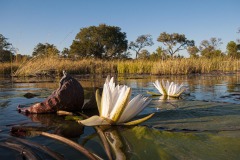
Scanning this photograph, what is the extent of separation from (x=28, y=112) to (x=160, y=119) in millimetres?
1254

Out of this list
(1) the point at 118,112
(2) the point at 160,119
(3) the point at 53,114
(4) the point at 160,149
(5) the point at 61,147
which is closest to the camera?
(4) the point at 160,149

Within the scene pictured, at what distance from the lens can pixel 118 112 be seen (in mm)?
1532

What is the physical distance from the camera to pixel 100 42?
44.8 meters

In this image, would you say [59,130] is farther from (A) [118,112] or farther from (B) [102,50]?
(B) [102,50]

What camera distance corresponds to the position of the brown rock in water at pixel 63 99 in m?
2.12

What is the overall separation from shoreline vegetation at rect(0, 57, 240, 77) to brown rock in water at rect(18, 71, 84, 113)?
12.0 m

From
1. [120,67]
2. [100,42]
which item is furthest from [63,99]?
[100,42]

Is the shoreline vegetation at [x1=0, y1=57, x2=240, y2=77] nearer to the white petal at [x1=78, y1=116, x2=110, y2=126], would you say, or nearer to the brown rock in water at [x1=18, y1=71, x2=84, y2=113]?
the brown rock in water at [x1=18, y1=71, x2=84, y2=113]

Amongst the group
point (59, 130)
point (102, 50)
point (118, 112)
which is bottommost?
point (59, 130)

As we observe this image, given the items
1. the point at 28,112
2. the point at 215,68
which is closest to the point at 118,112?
the point at 28,112

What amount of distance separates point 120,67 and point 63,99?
59.8 ft

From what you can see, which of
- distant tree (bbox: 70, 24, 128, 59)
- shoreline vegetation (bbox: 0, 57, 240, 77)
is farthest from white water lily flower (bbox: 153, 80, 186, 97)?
distant tree (bbox: 70, 24, 128, 59)

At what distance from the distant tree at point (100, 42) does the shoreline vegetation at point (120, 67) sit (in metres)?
21.9

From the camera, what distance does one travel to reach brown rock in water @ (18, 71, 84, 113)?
6.95 feet
